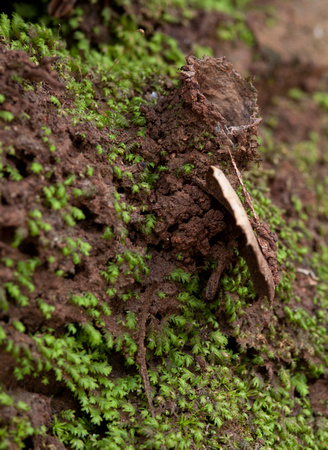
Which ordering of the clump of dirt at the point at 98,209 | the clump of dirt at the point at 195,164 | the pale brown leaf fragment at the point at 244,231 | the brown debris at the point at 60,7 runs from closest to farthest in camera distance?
the clump of dirt at the point at 98,209 < the pale brown leaf fragment at the point at 244,231 < the clump of dirt at the point at 195,164 < the brown debris at the point at 60,7

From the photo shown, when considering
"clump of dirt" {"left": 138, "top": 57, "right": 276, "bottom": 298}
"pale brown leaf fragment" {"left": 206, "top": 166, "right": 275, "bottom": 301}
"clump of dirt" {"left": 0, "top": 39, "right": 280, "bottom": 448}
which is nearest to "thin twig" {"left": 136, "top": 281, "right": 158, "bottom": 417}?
"clump of dirt" {"left": 0, "top": 39, "right": 280, "bottom": 448}

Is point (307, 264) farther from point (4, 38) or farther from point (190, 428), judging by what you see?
point (4, 38)

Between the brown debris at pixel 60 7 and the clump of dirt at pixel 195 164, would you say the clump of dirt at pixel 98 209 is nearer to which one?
the clump of dirt at pixel 195 164

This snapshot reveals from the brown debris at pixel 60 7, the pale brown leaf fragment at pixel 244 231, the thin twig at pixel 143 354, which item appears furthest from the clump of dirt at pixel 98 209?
the brown debris at pixel 60 7

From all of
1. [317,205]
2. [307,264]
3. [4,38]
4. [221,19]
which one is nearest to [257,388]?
[307,264]

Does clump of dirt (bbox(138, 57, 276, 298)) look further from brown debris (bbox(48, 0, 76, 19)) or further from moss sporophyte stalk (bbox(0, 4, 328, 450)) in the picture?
brown debris (bbox(48, 0, 76, 19))

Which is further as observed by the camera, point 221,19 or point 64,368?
point 221,19
